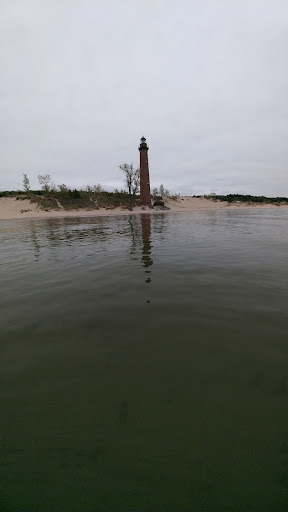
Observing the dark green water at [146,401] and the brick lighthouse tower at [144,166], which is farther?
the brick lighthouse tower at [144,166]

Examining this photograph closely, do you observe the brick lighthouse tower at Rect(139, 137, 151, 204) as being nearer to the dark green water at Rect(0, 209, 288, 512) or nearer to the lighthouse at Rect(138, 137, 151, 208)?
the lighthouse at Rect(138, 137, 151, 208)

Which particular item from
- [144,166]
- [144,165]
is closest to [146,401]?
[144,166]

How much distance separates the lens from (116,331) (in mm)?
3203

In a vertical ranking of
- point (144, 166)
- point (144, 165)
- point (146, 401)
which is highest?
point (144, 165)

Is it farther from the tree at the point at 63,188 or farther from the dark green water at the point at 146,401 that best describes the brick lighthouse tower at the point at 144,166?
the dark green water at the point at 146,401

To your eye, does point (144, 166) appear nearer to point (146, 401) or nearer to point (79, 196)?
point (79, 196)

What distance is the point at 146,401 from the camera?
209 centimetres

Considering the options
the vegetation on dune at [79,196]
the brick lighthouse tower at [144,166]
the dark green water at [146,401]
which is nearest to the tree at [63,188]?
the vegetation on dune at [79,196]

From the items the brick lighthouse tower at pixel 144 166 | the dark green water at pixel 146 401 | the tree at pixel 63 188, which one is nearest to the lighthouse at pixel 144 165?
the brick lighthouse tower at pixel 144 166

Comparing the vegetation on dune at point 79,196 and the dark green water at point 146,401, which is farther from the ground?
the vegetation on dune at point 79,196

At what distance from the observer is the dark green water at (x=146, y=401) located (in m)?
1.52

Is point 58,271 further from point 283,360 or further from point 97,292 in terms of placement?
point 283,360

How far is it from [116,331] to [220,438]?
1830 mm

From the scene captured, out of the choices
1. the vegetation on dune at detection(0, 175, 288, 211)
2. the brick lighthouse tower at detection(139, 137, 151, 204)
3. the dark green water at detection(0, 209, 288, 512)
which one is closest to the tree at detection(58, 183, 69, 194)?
the vegetation on dune at detection(0, 175, 288, 211)
